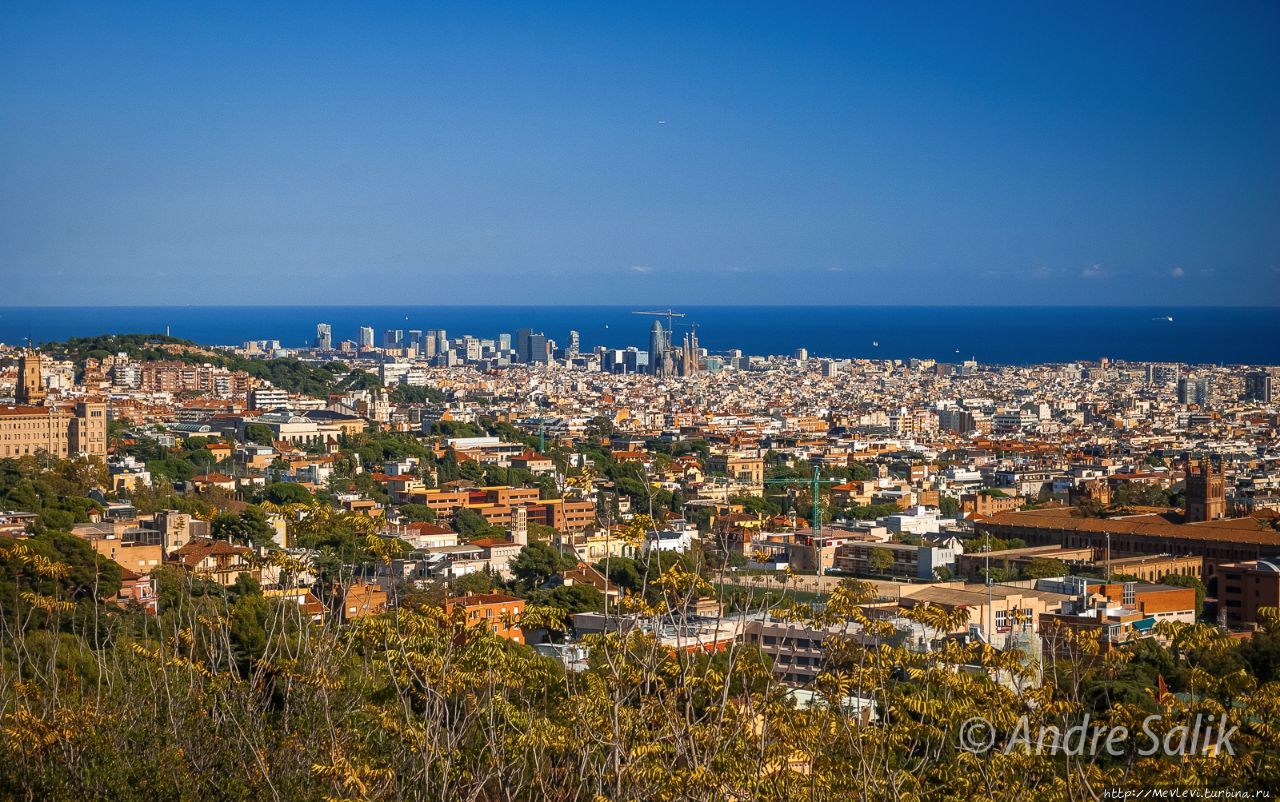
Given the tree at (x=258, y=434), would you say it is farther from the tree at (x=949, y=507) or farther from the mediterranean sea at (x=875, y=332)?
the mediterranean sea at (x=875, y=332)

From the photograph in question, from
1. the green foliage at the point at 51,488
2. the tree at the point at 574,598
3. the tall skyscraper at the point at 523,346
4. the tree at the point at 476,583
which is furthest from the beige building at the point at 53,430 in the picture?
the tall skyscraper at the point at 523,346

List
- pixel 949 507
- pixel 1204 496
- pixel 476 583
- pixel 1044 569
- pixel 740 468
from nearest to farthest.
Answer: pixel 476 583
pixel 1044 569
pixel 1204 496
pixel 949 507
pixel 740 468

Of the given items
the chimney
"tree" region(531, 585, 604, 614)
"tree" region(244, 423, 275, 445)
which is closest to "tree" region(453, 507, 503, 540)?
the chimney

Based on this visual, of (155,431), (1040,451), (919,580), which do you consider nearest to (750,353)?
(1040,451)

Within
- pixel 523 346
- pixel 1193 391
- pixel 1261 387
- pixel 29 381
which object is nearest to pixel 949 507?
pixel 29 381

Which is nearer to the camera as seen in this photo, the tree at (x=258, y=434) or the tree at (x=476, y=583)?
the tree at (x=476, y=583)

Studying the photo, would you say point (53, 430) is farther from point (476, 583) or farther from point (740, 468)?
point (476, 583)

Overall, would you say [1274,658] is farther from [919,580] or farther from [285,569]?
[919,580]
